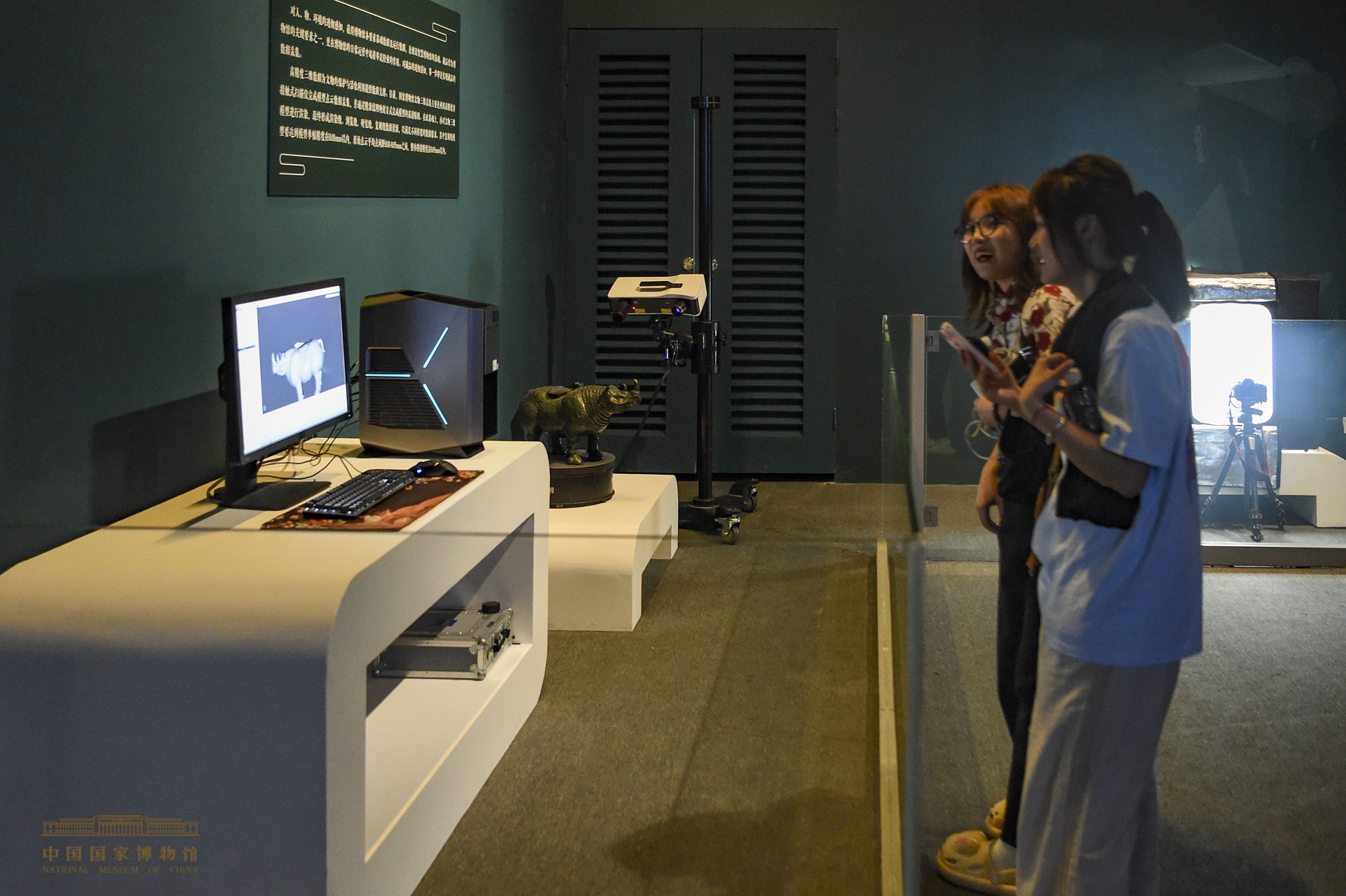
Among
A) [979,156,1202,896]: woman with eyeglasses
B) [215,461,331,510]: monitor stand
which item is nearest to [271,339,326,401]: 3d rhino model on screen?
[215,461,331,510]: monitor stand

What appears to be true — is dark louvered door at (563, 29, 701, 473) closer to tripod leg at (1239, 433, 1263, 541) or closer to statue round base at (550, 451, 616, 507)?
statue round base at (550, 451, 616, 507)

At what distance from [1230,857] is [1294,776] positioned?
0.33ft

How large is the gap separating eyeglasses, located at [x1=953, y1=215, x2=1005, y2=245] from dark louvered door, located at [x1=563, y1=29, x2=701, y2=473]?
85.2 inches

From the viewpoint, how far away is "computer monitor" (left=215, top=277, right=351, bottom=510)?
1607mm

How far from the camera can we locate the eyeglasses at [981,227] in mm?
1146

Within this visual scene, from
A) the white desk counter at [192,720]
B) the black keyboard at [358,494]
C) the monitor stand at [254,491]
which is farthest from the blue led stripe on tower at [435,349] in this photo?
the white desk counter at [192,720]

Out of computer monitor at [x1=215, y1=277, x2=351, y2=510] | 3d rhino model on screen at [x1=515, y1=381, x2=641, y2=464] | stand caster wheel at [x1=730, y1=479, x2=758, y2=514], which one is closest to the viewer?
computer monitor at [x1=215, y1=277, x2=351, y2=510]

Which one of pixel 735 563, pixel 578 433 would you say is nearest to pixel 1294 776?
pixel 735 563

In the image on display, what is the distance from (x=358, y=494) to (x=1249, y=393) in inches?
48.1

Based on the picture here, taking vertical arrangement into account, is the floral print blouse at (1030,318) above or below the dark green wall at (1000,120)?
below

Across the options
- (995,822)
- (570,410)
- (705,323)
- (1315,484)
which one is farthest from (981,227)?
(705,323)

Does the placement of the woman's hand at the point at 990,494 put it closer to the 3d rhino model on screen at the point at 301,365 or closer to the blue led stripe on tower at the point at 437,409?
the 3d rhino model on screen at the point at 301,365

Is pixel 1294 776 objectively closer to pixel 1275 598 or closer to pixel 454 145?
pixel 1275 598

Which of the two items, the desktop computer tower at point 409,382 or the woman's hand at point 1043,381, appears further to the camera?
the desktop computer tower at point 409,382
